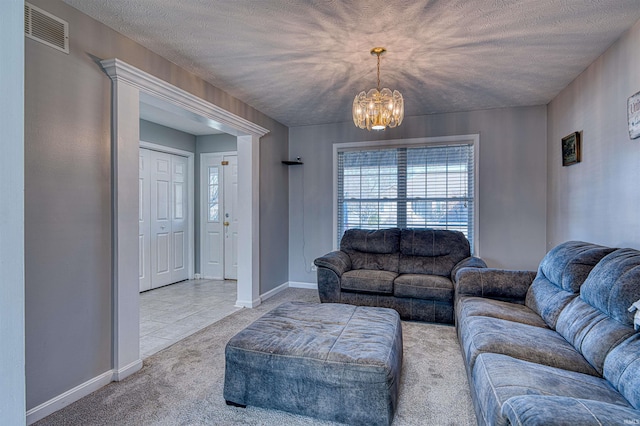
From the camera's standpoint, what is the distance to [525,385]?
54.1 inches

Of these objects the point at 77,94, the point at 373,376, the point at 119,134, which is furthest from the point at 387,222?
the point at 77,94

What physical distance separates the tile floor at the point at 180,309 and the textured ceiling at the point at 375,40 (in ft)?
8.12

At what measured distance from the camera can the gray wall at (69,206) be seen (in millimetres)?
1854

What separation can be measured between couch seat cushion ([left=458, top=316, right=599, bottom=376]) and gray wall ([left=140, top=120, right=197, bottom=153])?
15.5 ft

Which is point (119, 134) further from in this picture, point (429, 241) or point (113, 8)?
point (429, 241)

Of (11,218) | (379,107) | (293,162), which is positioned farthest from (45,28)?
(293,162)

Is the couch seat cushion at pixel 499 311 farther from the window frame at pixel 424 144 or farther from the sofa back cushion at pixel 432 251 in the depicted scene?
the window frame at pixel 424 144

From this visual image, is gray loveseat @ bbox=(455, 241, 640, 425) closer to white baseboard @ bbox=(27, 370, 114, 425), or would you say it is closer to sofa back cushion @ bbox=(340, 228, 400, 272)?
sofa back cushion @ bbox=(340, 228, 400, 272)

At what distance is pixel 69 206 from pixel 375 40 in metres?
2.36

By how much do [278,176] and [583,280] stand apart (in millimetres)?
3631

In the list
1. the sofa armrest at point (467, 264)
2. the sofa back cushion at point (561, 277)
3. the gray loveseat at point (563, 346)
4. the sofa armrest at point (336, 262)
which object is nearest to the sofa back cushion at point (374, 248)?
the sofa armrest at point (336, 262)

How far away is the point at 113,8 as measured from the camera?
2.06 metres

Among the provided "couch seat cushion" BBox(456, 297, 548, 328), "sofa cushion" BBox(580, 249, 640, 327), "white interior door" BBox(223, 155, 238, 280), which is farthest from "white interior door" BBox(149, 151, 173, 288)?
"sofa cushion" BBox(580, 249, 640, 327)

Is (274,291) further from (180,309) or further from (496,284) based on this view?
(496,284)
